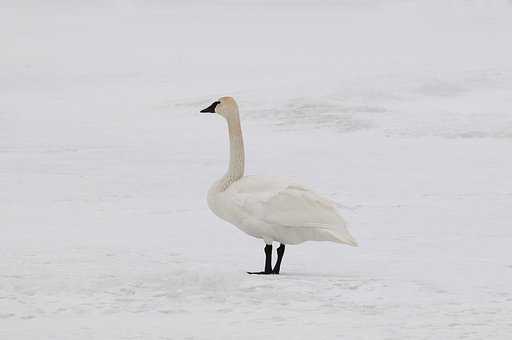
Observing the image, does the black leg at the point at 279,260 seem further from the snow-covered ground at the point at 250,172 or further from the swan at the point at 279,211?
the snow-covered ground at the point at 250,172

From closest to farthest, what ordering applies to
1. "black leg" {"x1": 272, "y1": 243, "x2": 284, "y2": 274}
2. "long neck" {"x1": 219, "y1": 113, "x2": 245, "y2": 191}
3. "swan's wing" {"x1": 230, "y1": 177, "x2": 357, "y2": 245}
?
1. "swan's wing" {"x1": 230, "y1": 177, "x2": 357, "y2": 245}
2. "black leg" {"x1": 272, "y1": 243, "x2": 284, "y2": 274}
3. "long neck" {"x1": 219, "y1": 113, "x2": 245, "y2": 191}

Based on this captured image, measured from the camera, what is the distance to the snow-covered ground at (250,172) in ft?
20.7

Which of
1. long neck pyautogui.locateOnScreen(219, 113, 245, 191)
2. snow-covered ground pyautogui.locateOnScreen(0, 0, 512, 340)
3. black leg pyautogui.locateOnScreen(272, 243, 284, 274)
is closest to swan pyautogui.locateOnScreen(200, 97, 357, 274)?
black leg pyautogui.locateOnScreen(272, 243, 284, 274)

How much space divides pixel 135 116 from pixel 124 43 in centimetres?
2415

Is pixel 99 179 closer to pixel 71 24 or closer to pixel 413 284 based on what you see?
pixel 413 284

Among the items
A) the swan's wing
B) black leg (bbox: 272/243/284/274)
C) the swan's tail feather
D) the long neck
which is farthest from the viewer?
the long neck

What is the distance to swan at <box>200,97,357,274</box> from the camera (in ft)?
23.8

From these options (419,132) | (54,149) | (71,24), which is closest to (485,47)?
(71,24)

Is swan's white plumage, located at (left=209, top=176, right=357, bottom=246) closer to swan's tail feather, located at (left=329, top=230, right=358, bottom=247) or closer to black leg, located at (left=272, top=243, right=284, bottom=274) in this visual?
swan's tail feather, located at (left=329, top=230, right=358, bottom=247)

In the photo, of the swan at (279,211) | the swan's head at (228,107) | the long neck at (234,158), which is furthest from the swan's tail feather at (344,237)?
the swan's head at (228,107)

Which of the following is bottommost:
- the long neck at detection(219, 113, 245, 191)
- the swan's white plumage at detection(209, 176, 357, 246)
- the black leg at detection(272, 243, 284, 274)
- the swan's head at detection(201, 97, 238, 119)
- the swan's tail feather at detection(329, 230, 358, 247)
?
the black leg at detection(272, 243, 284, 274)

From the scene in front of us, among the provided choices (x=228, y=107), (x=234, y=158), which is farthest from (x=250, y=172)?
(x=234, y=158)

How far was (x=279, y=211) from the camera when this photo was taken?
729 centimetres

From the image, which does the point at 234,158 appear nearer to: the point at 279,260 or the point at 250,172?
the point at 279,260
